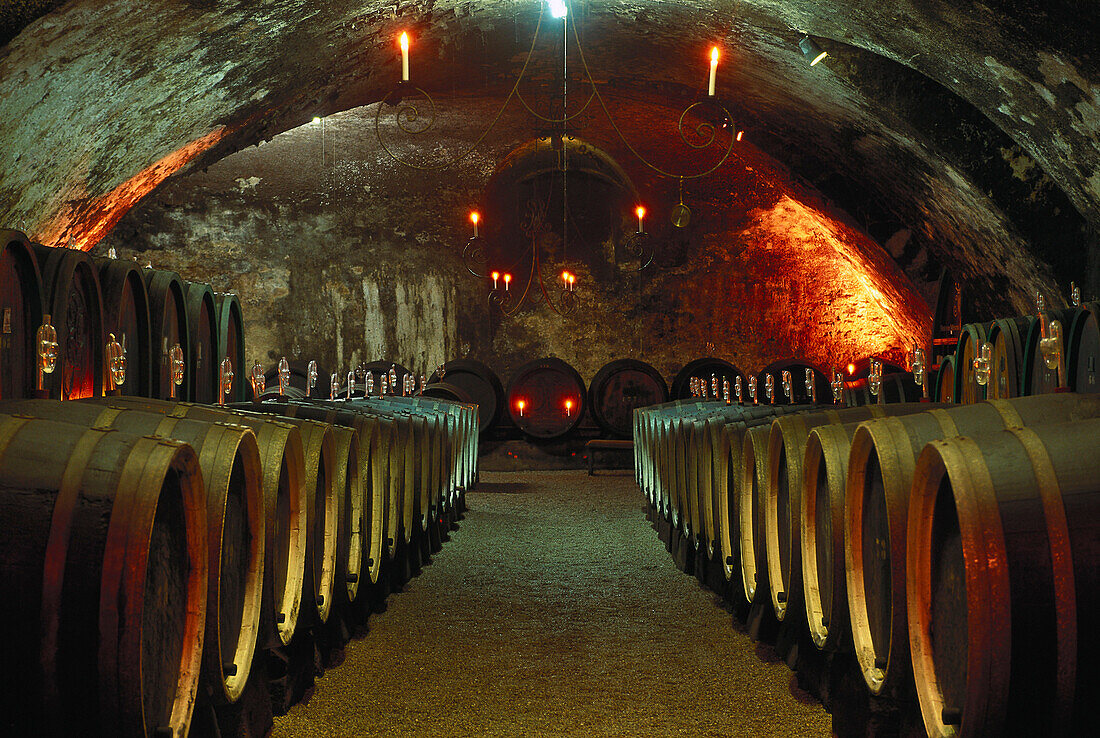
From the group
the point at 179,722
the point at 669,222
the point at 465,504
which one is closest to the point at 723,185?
the point at 669,222

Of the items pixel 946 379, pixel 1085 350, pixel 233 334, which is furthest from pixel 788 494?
pixel 233 334

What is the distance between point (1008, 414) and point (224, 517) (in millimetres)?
1559

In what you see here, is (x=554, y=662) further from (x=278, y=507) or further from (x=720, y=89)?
(x=720, y=89)

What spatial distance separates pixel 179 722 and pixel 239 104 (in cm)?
604

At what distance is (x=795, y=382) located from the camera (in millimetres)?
10102

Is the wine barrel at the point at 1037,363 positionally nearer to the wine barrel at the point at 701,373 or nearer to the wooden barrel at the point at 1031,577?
the wooden barrel at the point at 1031,577

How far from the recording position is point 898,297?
10.0 metres

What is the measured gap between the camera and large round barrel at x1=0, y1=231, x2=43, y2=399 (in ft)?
10.5

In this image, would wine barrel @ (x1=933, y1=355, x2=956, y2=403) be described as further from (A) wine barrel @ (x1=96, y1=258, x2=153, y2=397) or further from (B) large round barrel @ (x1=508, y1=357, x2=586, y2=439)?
(B) large round barrel @ (x1=508, y1=357, x2=586, y2=439)

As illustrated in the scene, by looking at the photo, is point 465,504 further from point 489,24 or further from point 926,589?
point 926,589

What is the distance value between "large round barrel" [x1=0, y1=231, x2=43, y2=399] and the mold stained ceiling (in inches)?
66.1

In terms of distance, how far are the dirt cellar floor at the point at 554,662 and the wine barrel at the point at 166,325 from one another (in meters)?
1.45

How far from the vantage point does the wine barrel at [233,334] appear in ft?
17.6

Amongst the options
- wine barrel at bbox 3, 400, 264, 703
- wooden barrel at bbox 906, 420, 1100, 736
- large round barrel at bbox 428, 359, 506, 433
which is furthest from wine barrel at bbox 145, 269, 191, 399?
large round barrel at bbox 428, 359, 506, 433
